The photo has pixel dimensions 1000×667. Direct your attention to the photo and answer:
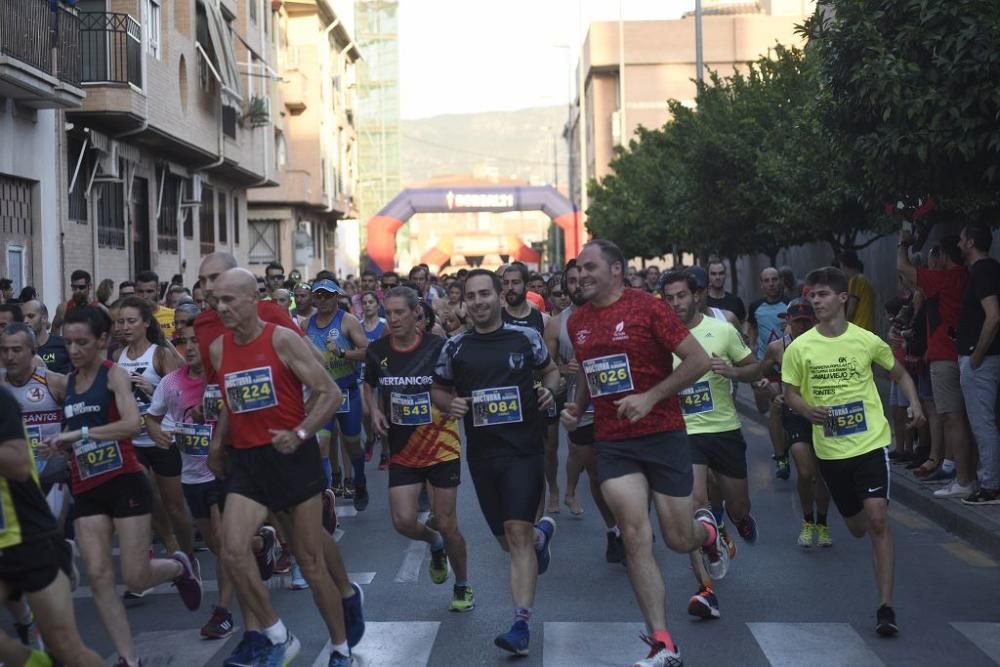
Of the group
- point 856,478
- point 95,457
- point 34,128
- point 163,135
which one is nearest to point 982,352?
point 856,478

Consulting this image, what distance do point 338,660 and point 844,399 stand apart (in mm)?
3062

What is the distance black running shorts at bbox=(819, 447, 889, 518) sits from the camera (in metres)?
7.91

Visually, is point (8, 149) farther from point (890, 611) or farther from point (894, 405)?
point (890, 611)

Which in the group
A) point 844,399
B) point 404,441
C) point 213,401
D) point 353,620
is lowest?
point 353,620

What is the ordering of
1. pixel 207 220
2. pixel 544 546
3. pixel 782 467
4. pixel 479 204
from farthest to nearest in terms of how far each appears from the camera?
pixel 479 204, pixel 207 220, pixel 782 467, pixel 544 546

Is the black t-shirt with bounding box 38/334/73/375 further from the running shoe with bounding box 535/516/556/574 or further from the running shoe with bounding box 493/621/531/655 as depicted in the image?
the running shoe with bounding box 493/621/531/655

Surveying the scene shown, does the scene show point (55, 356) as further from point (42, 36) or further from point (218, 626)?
point (42, 36)

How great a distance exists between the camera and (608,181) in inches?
2088

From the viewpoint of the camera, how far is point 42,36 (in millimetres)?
20031

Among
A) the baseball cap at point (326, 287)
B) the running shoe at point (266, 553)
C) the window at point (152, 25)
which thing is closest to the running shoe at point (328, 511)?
the running shoe at point (266, 553)

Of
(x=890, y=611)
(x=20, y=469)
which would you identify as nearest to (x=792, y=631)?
(x=890, y=611)

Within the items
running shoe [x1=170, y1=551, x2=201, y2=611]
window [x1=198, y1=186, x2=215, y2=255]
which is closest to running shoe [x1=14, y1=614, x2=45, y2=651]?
running shoe [x1=170, y1=551, x2=201, y2=611]

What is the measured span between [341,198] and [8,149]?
37.4 m

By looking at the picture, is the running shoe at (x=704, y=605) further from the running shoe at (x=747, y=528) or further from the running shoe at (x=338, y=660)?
the running shoe at (x=338, y=660)
